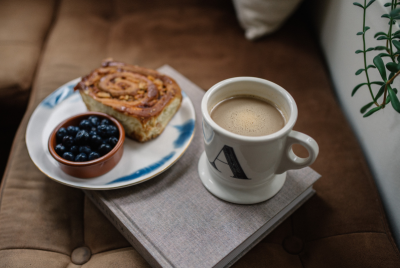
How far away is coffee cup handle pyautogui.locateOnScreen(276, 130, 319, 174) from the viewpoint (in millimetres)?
585

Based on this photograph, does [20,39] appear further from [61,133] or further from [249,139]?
[249,139]

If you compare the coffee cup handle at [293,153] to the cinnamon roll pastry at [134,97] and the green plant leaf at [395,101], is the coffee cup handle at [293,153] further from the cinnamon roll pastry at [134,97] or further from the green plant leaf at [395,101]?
the cinnamon roll pastry at [134,97]

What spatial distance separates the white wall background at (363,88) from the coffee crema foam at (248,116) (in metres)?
0.32

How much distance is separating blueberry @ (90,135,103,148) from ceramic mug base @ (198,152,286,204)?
0.28 m

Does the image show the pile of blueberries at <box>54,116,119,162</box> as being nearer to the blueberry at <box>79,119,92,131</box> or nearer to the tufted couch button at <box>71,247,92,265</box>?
the blueberry at <box>79,119,92,131</box>

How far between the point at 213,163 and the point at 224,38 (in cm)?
74

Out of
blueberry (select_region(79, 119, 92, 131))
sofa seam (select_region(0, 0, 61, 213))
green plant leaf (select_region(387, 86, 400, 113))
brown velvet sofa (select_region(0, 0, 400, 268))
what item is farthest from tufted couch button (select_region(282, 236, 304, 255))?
sofa seam (select_region(0, 0, 61, 213))

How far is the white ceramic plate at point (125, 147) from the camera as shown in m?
0.74

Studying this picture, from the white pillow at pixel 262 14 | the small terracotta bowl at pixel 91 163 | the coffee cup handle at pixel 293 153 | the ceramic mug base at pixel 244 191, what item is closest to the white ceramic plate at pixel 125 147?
the small terracotta bowl at pixel 91 163

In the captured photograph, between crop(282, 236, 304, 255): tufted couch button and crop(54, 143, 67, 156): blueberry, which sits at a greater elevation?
crop(54, 143, 67, 156): blueberry

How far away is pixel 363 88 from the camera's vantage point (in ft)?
2.86

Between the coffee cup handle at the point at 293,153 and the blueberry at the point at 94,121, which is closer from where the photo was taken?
the coffee cup handle at the point at 293,153

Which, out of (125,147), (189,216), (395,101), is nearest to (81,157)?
(125,147)

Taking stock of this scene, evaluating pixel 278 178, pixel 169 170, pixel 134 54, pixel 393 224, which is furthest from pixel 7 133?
pixel 393 224
